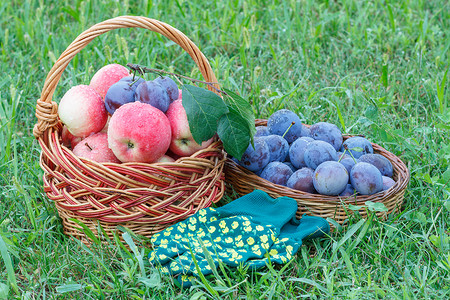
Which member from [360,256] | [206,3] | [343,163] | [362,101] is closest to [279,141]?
[343,163]

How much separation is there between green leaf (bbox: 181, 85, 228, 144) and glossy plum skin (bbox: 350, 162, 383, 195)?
519 millimetres

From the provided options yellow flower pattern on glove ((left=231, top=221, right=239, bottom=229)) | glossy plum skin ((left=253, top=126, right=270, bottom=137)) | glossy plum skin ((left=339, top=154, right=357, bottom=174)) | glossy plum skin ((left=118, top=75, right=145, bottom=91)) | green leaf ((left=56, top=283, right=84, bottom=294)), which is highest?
glossy plum skin ((left=118, top=75, right=145, bottom=91))

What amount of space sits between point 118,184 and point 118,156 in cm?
13

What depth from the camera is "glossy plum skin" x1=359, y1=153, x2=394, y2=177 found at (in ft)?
6.22

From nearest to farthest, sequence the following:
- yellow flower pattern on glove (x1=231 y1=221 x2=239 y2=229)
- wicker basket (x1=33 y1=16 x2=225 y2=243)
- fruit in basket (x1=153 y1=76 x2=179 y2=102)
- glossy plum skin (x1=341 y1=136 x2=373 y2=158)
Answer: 1. wicker basket (x1=33 y1=16 x2=225 y2=243)
2. yellow flower pattern on glove (x1=231 y1=221 x2=239 y2=229)
3. fruit in basket (x1=153 y1=76 x2=179 y2=102)
4. glossy plum skin (x1=341 y1=136 x2=373 y2=158)

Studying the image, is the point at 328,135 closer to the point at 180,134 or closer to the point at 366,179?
the point at 366,179

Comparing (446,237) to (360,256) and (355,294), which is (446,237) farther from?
(355,294)

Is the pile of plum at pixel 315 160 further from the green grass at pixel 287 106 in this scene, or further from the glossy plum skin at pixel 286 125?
the green grass at pixel 287 106

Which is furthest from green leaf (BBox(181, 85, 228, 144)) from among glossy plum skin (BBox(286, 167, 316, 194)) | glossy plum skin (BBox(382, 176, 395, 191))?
glossy plum skin (BBox(382, 176, 395, 191))

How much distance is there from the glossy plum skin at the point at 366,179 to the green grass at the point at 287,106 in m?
0.11

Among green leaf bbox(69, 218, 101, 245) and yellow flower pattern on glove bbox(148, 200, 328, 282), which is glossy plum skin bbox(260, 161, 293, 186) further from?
green leaf bbox(69, 218, 101, 245)

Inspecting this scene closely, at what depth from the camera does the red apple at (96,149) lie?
169cm

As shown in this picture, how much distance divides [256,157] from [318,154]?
0.74 feet

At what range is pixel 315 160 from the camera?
1.83m
